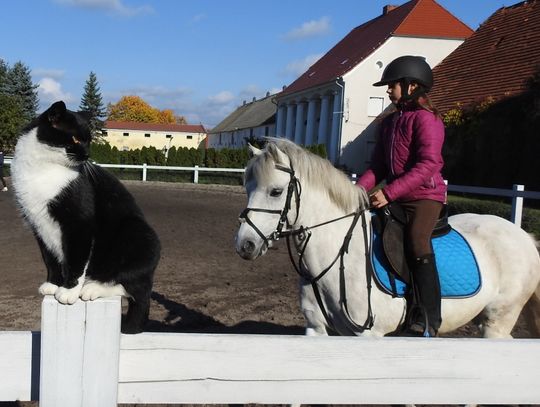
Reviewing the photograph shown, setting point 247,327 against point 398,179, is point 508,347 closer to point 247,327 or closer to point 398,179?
point 398,179

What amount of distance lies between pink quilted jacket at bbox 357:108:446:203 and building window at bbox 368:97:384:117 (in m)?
32.0

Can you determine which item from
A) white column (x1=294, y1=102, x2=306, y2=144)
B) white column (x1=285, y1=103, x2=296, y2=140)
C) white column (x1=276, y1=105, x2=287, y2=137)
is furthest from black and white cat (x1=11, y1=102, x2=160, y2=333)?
white column (x1=276, y1=105, x2=287, y2=137)

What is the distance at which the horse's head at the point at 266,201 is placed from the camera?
3.26m

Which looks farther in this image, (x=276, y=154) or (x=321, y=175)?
(x=321, y=175)

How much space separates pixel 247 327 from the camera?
5727 millimetres

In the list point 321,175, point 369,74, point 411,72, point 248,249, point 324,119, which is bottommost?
point 248,249

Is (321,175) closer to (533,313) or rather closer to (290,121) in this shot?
(533,313)

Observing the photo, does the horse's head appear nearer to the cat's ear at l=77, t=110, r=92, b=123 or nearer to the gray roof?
the cat's ear at l=77, t=110, r=92, b=123

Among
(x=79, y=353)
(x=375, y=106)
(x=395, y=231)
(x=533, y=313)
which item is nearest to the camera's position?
(x=79, y=353)

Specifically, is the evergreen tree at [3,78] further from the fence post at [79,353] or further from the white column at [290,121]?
the fence post at [79,353]

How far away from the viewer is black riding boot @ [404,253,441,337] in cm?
332

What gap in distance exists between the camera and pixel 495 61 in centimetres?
2339

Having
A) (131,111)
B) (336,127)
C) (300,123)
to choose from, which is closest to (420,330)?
(336,127)

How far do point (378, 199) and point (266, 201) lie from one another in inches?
29.4
